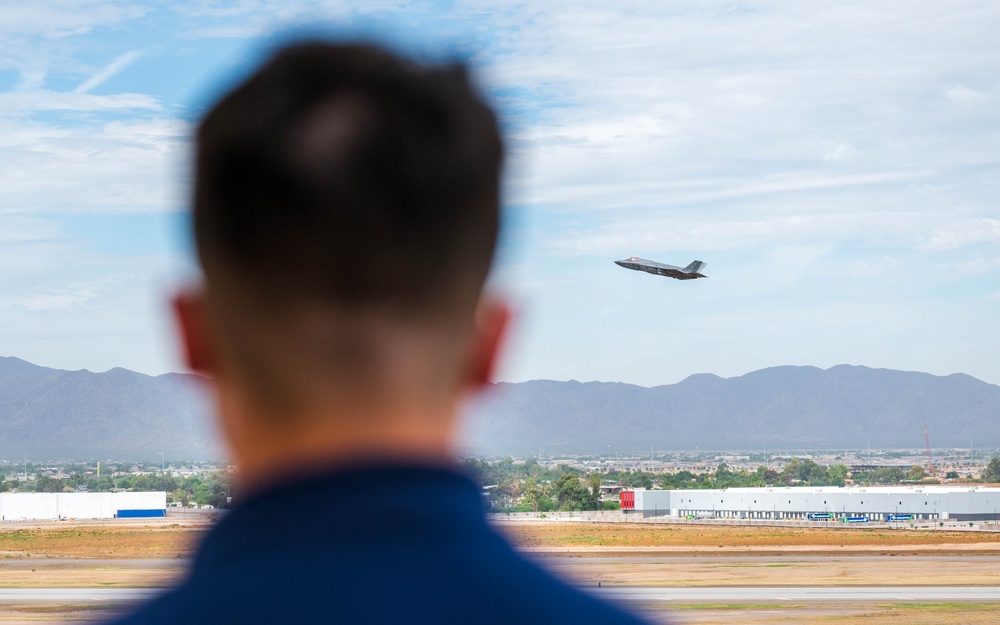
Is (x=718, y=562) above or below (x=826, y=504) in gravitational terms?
above

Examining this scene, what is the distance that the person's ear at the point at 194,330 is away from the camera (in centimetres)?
172

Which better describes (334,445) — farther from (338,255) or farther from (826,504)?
(826,504)

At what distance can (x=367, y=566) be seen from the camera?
4.66 ft

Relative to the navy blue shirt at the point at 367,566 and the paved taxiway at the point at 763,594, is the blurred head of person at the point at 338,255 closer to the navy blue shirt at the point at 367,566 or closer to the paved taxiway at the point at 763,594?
the navy blue shirt at the point at 367,566

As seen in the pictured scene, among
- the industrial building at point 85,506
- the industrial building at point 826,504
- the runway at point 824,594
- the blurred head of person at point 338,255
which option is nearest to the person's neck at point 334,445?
the blurred head of person at point 338,255

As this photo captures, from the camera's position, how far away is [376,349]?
1570 mm

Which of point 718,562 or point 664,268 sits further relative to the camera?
point 664,268

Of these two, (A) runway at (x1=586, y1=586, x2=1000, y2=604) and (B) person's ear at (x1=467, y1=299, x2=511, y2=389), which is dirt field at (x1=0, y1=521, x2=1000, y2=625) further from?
(B) person's ear at (x1=467, y1=299, x2=511, y2=389)

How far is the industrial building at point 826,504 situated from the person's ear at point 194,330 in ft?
485

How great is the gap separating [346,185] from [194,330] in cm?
37

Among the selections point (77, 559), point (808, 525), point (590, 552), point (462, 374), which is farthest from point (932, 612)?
point (808, 525)

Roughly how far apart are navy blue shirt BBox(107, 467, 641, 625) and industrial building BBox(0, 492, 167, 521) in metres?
162

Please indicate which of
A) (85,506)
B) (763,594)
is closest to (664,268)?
(763,594)

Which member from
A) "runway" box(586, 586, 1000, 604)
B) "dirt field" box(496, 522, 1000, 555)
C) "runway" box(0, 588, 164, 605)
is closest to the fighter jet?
"dirt field" box(496, 522, 1000, 555)
